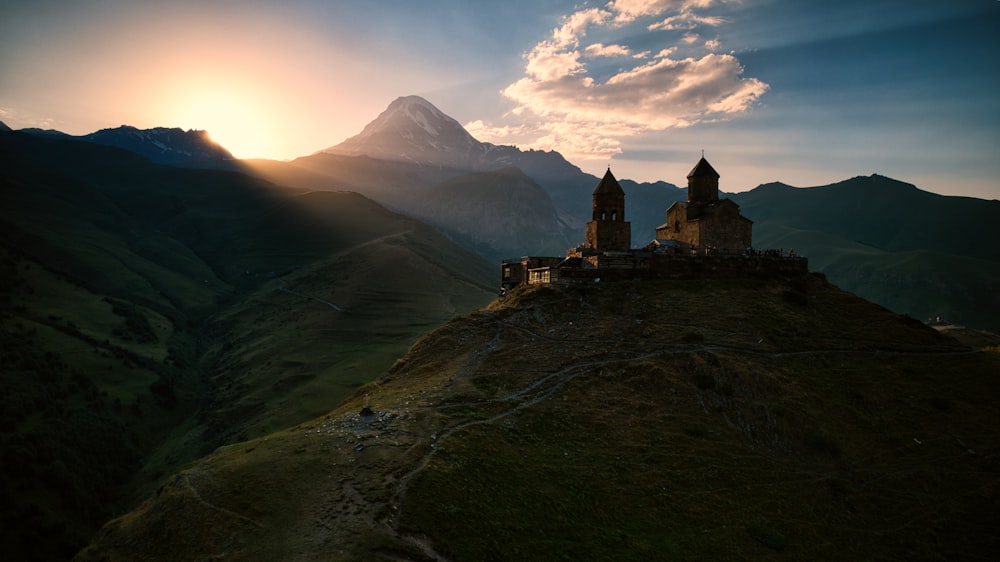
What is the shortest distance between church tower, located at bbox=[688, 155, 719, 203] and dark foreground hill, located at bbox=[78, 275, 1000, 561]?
82.8 ft

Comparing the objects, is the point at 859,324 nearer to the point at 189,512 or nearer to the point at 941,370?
the point at 941,370

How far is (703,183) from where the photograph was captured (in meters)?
70.1

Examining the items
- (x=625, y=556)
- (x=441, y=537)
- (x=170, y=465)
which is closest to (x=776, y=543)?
(x=625, y=556)

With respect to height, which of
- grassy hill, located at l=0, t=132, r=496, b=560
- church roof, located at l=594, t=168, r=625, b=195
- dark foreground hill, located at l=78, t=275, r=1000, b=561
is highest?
church roof, located at l=594, t=168, r=625, b=195

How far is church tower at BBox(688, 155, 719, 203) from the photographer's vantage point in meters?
70.1

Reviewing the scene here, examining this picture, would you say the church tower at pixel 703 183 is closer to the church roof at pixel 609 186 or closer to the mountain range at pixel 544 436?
the church roof at pixel 609 186

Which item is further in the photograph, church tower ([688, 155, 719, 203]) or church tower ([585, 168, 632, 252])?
church tower ([688, 155, 719, 203])

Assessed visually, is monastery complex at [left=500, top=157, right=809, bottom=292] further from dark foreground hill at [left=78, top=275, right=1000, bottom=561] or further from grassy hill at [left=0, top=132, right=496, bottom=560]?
grassy hill at [left=0, top=132, right=496, bottom=560]

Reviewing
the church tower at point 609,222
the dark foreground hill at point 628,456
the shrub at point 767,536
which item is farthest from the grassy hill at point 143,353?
the shrub at point 767,536

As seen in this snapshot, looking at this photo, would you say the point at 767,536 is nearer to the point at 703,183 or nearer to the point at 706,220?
the point at 706,220

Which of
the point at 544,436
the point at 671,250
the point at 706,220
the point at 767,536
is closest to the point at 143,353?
the point at 671,250

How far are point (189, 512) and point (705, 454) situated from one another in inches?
1113

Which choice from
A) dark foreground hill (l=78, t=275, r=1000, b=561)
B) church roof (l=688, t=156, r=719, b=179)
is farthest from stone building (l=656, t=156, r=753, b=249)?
dark foreground hill (l=78, t=275, r=1000, b=561)

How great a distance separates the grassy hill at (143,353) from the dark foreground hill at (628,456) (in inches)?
2157
